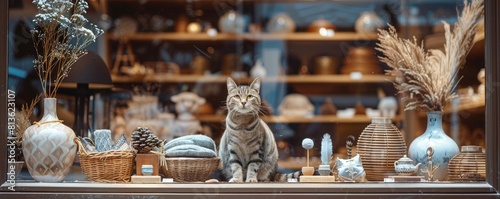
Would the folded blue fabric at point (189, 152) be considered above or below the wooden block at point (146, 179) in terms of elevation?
above

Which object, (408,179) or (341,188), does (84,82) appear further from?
(408,179)

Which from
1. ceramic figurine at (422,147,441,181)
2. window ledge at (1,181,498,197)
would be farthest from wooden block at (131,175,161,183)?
ceramic figurine at (422,147,441,181)

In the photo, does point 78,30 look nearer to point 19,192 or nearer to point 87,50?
point 87,50

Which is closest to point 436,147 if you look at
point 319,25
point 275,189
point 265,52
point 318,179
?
point 318,179

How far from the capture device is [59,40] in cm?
249

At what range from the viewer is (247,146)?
2.38 metres

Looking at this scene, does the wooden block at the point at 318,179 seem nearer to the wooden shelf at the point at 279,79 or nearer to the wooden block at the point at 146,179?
the wooden block at the point at 146,179

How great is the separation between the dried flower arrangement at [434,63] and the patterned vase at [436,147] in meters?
0.06

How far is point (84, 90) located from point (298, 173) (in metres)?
1.02

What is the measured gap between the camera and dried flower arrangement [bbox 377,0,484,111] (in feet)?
8.38

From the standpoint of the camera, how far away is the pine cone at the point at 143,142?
2.36 meters

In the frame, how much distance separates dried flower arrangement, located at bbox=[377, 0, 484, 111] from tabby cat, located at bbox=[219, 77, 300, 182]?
0.55 m

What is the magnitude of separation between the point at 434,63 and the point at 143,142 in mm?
1056

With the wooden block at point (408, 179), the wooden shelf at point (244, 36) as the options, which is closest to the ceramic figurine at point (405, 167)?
the wooden block at point (408, 179)
